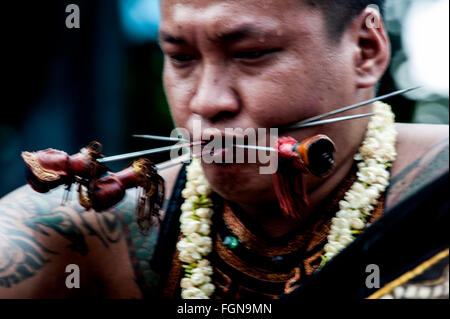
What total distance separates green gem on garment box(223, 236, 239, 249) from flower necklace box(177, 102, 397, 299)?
0.08 m

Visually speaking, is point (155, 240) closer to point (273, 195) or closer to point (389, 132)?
point (273, 195)

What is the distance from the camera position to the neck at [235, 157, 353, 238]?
2324 millimetres

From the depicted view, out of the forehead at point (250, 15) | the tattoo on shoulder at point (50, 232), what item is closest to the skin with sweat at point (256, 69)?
the forehead at point (250, 15)

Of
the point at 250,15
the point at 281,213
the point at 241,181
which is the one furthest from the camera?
the point at 281,213

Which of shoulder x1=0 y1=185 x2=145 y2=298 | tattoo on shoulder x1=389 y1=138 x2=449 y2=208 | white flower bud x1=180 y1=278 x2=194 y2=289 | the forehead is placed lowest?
white flower bud x1=180 y1=278 x2=194 y2=289

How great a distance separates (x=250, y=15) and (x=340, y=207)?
0.90 m

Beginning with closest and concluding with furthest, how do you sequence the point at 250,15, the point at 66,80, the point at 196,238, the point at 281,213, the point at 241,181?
the point at 250,15 < the point at 241,181 < the point at 281,213 < the point at 196,238 < the point at 66,80

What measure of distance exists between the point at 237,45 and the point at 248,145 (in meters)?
0.39

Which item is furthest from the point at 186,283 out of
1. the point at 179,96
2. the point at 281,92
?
the point at 281,92

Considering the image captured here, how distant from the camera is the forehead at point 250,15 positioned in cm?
202

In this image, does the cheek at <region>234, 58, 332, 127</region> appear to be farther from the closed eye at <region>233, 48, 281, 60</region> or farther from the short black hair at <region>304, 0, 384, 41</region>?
the short black hair at <region>304, 0, 384, 41</region>

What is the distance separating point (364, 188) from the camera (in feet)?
7.53

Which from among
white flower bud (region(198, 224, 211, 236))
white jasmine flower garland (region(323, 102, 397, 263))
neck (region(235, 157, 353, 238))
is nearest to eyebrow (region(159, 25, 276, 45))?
neck (region(235, 157, 353, 238))

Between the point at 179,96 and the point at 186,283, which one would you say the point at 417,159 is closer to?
the point at 179,96
